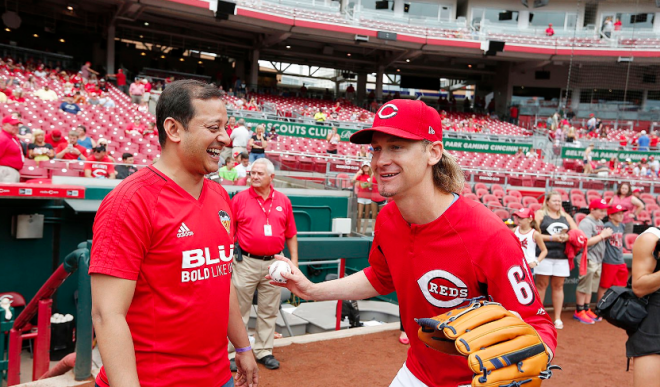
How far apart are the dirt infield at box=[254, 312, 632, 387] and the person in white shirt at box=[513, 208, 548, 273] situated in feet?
3.50

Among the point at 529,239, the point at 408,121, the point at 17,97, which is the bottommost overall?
the point at 529,239

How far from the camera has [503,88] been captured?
35.8 metres

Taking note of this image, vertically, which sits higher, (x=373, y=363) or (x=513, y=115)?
(x=513, y=115)

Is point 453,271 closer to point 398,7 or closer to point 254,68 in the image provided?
point 254,68

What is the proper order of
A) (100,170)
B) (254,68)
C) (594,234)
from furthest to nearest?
(254,68), (100,170), (594,234)

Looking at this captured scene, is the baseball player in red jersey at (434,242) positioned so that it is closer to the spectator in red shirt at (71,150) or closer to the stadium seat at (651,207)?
the spectator in red shirt at (71,150)

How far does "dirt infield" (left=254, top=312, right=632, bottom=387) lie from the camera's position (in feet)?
14.5

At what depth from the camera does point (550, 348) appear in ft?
5.72

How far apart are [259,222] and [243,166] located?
14.1 feet

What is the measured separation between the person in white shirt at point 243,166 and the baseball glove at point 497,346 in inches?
293

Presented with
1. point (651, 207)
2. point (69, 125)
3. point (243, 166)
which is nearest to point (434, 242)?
point (243, 166)

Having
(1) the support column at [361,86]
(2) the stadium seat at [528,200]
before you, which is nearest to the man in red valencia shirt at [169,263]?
(2) the stadium seat at [528,200]

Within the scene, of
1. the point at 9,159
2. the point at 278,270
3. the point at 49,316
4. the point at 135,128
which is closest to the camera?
the point at 278,270

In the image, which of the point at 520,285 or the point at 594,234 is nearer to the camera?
the point at 520,285
